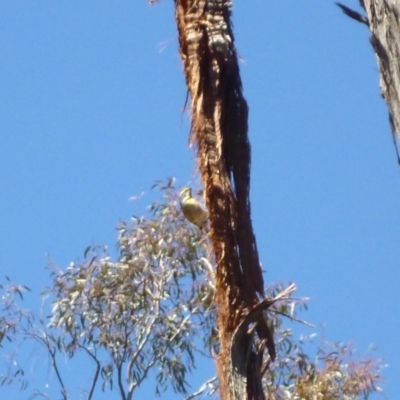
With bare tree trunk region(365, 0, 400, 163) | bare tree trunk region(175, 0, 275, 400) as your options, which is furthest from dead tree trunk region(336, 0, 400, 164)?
bare tree trunk region(175, 0, 275, 400)

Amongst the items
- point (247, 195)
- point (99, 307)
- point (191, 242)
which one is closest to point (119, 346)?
point (99, 307)

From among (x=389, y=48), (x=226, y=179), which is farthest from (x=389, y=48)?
(x=226, y=179)

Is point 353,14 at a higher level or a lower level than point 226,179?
lower

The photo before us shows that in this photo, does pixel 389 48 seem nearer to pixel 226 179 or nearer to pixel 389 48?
pixel 389 48

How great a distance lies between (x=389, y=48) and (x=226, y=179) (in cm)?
209

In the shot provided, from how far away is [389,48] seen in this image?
108 inches

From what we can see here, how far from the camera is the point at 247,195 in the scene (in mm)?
4793

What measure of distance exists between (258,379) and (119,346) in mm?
6247

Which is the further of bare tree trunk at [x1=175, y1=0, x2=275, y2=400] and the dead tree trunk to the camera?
bare tree trunk at [x1=175, y1=0, x2=275, y2=400]

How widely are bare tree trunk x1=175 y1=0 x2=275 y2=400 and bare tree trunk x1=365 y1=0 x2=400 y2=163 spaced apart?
188cm

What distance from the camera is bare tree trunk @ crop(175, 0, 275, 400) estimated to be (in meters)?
4.55

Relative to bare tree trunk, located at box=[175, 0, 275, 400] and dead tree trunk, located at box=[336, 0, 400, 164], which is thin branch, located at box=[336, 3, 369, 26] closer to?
dead tree trunk, located at box=[336, 0, 400, 164]

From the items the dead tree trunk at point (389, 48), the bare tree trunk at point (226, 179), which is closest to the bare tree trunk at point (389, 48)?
the dead tree trunk at point (389, 48)

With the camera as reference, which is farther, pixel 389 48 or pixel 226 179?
pixel 226 179
